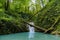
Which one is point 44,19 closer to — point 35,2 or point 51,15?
point 51,15

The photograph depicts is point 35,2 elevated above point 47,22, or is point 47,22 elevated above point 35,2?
point 35,2

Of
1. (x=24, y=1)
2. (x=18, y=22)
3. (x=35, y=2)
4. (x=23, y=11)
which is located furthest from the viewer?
(x=35, y=2)

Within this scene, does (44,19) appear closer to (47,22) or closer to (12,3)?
(47,22)

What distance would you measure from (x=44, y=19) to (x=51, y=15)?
962 mm

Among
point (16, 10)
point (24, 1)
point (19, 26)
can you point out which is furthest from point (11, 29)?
point (24, 1)

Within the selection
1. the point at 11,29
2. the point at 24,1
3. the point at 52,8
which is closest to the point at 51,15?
the point at 52,8

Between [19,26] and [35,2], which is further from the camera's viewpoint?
[35,2]

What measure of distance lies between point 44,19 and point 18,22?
3.25m

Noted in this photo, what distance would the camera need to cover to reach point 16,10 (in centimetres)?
1722

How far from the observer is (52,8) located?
17609 millimetres

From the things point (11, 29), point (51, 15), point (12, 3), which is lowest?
point (11, 29)

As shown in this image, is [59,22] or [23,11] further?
[23,11]

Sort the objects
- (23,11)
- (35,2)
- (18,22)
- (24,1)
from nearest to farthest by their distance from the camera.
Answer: (18,22) < (24,1) < (23,11) < (35,2)

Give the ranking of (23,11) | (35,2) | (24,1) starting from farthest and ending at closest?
(35,2) < (23,11) < (24,1)
